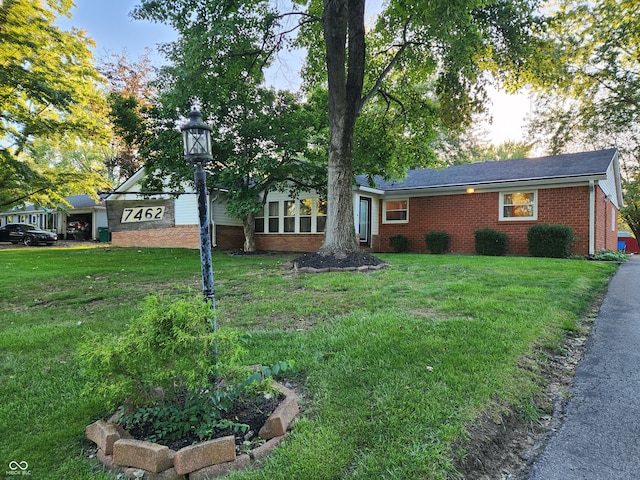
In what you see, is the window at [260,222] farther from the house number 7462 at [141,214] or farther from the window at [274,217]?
the house number 7462 at [141,214]

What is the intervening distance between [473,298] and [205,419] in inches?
158

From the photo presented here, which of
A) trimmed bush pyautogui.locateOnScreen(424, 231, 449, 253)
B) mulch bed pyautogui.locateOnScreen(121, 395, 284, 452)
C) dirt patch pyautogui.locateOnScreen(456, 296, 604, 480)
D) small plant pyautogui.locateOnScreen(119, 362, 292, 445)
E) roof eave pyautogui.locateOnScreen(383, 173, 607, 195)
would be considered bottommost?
dirt patch pyautogui.locateOnScreen(456, 296, 604, 480)

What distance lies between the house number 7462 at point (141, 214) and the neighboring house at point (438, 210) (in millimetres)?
49

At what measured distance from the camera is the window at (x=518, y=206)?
13125 mm

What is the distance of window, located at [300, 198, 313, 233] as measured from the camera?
1592 centimetres

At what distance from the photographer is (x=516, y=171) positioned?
13844 millimetres

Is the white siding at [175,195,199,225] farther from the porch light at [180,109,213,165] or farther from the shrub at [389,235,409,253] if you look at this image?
the porch light at [180,109,213,165]

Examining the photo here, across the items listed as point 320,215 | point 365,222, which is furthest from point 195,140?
point 365,222

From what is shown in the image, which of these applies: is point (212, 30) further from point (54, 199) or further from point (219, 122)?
point (54, 199)

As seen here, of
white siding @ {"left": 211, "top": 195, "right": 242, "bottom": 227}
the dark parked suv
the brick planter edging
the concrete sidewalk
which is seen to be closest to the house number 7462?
white siding @ {"left": 211, "top": 195, "right": 242, "bottom": 227}

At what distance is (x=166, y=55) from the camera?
406 inches

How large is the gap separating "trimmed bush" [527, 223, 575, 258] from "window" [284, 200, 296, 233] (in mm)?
9368

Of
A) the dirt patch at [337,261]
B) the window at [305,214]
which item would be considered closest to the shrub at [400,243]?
the window at [305,214]

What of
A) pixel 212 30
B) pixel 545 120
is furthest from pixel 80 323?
pixel 545 120
